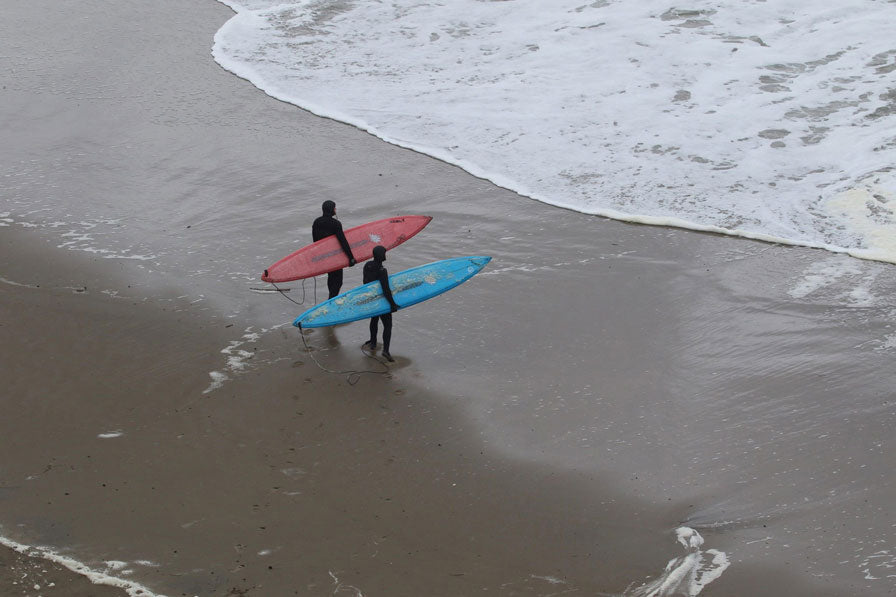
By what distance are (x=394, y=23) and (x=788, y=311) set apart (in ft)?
41.4

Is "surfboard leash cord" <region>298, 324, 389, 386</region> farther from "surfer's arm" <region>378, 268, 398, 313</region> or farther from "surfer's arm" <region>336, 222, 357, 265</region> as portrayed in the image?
"surfer's arm" <region>336, 222, 357, 265</region>

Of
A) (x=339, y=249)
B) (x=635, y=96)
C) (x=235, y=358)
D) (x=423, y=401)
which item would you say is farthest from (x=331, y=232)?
(x=635, y=96)

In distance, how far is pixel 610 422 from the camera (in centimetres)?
770

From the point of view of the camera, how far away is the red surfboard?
9.55 meters

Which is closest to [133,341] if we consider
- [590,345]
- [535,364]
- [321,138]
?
[535,364]

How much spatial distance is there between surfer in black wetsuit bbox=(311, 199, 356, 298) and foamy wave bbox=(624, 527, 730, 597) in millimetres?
4869

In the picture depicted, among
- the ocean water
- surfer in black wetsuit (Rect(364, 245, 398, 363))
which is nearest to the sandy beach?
surfer in black wetsuit (Rect(364, 245, 398, 363))

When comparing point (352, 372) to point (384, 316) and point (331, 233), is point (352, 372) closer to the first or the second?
point (384, 316)

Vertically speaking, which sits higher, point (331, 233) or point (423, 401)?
point (331, 233)

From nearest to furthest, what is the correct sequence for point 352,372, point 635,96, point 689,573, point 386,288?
point 689,573 → point 352,372 → point 386,288 → point 635,96

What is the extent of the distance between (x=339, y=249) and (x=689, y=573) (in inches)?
208

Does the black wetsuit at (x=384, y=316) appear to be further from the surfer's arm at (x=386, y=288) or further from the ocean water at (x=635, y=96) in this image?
the ocean water at (x=635, y=96)

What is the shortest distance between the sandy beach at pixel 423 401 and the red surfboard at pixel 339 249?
0.41 metres

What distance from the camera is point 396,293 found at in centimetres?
898
